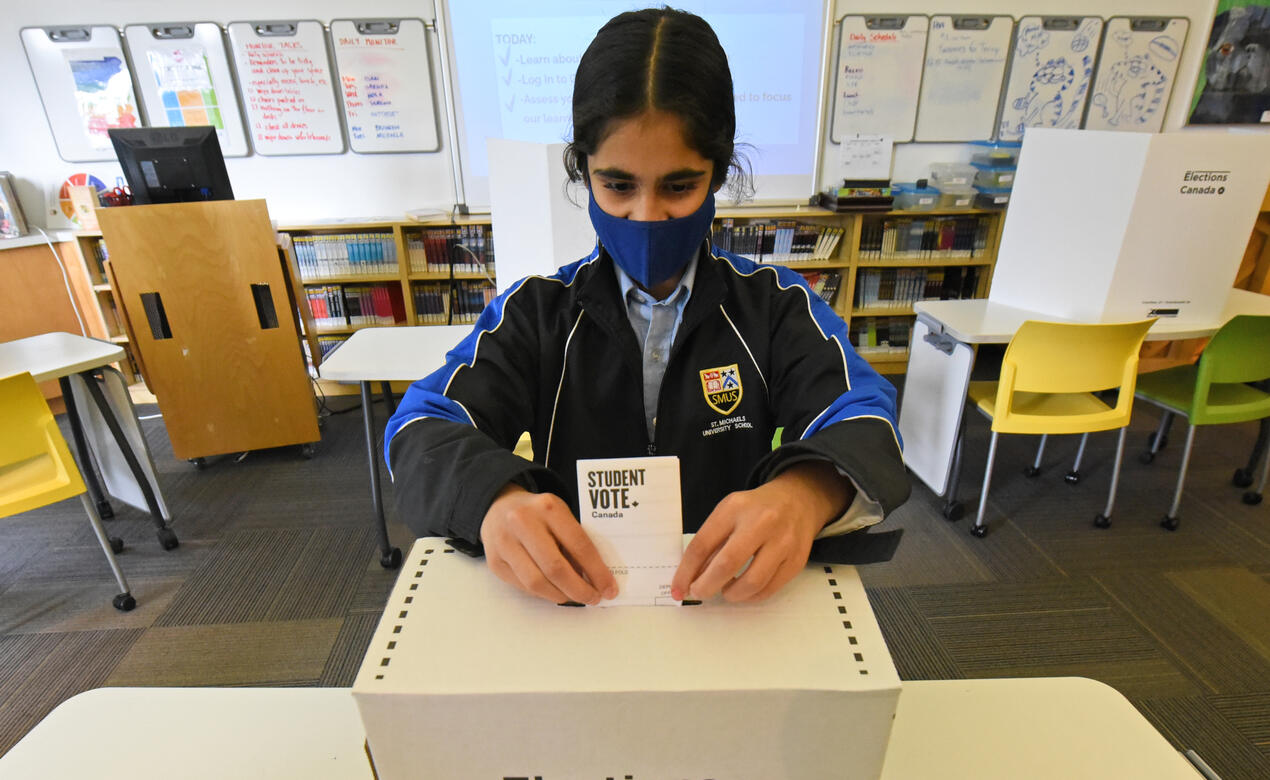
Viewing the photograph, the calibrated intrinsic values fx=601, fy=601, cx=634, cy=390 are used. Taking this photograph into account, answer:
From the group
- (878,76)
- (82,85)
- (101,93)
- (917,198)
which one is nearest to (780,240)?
(917,198)

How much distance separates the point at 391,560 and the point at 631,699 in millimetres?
2016

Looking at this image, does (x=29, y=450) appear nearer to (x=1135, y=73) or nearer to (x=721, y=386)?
(x=721, y=386)

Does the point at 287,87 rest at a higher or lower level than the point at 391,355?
higher

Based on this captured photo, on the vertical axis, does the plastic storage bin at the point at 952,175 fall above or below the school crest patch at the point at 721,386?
above

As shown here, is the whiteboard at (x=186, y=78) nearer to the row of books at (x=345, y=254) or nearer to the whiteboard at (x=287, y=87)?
the whiteboard at (x=287, y=87)

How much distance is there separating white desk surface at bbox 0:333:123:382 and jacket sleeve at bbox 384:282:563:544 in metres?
1.91

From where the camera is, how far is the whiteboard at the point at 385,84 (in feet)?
10.7

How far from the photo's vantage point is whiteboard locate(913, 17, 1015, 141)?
135 inches

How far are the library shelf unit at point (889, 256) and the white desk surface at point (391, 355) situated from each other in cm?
193

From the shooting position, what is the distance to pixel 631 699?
18.3 inches

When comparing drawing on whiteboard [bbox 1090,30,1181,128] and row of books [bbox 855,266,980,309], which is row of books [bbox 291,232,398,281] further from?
drawing on whiteboard [bbox 1090,30,1181,128]

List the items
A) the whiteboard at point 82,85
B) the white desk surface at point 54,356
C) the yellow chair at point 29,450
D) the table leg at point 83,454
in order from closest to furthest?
the yellow chair at point 29,450 < the white desk surface at point 54,356 < the table leg at point 83,454 < the whiteboard at point 82,85

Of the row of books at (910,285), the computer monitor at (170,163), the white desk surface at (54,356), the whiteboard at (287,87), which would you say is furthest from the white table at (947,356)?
the whiteboard at (287,87)

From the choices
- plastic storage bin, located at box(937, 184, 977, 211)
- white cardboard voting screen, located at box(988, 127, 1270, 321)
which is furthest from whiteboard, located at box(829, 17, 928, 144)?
white cardboard voting screen, located at box(988, 127, 1270, 321)
